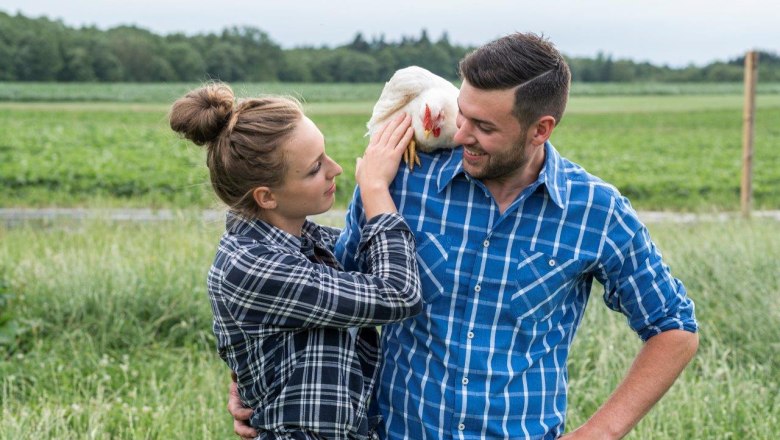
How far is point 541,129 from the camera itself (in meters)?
2.33

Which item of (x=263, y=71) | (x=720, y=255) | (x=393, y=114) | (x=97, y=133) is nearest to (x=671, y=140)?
(x=97, y=133)

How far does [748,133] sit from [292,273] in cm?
956

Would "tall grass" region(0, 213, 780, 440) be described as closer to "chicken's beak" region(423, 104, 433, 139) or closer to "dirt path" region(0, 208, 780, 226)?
"dirt path" region(0, 208, 780, 226)

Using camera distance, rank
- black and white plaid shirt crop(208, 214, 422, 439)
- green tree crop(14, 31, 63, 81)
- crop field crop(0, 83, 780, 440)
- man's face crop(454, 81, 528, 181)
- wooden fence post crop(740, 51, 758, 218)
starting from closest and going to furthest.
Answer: black and white plaid shirt crop(208, 214, 422, 439) → man's face crop(454, 81, 528, 181) → crop field crop(0, 83, 780, 440) → wooden fence post crop(740, 51, 758, 218) → green tree crop(14, 31, 63, 81)

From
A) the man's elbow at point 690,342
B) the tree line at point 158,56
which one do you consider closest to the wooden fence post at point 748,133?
the man's elbow at point 690,342

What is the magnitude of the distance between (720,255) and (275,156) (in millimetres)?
5104

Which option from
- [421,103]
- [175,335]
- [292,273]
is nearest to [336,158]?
[175,335]

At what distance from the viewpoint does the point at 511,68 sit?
89.1 inches

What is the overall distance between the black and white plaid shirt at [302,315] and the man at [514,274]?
158 millimetres

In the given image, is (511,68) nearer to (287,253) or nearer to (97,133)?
(287,253)

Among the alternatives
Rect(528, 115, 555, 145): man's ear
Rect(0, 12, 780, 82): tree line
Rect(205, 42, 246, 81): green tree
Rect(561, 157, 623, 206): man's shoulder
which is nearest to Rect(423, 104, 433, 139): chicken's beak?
Rect(528, 115, 555, 145): man's ear

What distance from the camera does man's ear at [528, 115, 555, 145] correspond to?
232 centimetres

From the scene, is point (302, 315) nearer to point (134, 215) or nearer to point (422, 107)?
point (422, 107)

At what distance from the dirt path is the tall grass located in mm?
858
